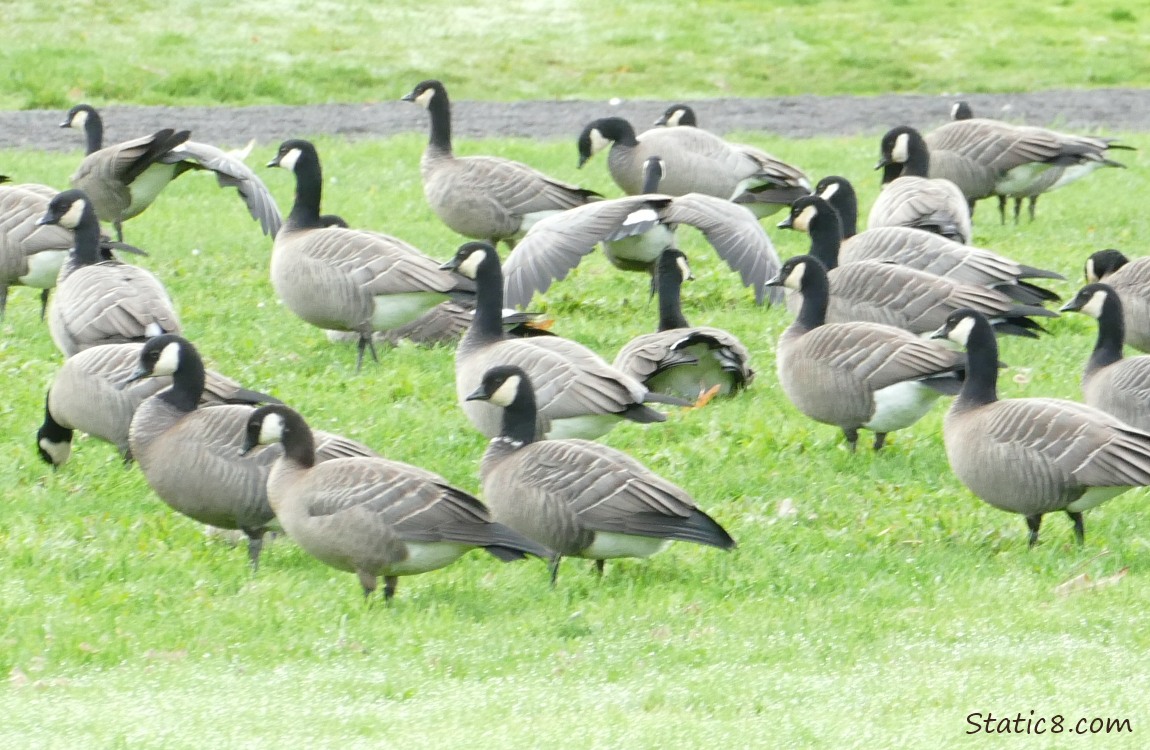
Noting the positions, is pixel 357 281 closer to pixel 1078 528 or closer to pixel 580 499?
pixel 580 499

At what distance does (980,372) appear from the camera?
8.58m

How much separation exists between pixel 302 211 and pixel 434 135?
10.6ft

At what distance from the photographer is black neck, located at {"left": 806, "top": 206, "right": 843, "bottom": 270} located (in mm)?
11836

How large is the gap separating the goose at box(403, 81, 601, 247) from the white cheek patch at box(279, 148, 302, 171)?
2.05 m

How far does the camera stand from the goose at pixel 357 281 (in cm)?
1125

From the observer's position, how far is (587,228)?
480 inches

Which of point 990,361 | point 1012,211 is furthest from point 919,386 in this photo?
point 1012,211

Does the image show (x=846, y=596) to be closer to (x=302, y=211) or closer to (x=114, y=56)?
(x=302, y=211)

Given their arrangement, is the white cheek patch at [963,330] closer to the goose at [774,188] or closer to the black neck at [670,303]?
the black neck at [670,303]

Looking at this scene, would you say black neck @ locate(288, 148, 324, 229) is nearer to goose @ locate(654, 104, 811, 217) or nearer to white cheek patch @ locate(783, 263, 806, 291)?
white cheek patch @ locate(783, 263, 806, 291)

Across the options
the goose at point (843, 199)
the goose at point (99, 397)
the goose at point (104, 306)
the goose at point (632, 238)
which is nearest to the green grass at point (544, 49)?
the goose at point (843, 199)

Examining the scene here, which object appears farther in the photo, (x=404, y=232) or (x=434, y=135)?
(x=404, y=232)

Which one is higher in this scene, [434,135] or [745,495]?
[434,135]

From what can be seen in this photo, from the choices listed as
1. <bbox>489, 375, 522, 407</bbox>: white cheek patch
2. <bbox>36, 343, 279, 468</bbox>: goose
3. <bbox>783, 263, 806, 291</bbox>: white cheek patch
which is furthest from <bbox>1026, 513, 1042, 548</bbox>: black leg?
<bbox>36, 343, 279, 468</bbox>: goose
